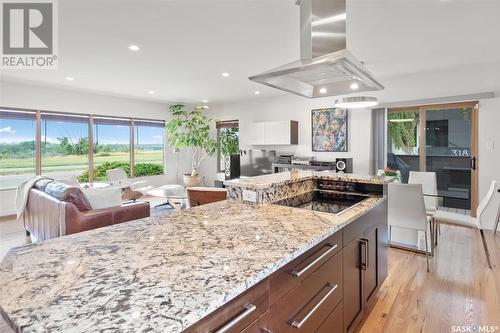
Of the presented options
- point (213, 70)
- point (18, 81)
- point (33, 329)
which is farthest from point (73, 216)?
point (18, 81)

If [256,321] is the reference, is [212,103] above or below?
above

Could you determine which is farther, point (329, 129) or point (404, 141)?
point (329, 129)

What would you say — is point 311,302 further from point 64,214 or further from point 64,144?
point 64,144

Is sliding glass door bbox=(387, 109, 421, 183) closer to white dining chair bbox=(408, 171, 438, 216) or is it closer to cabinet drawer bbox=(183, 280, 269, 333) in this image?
white dining chair bbox=(408, 171, 438, 216)

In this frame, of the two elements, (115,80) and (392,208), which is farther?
(115,80)

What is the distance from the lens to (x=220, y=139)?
810cm

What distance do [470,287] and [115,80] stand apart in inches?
235

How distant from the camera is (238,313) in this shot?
84 cm

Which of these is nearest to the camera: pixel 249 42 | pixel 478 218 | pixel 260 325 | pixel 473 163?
pixel 260 325

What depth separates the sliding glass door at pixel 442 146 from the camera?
14.9 ft

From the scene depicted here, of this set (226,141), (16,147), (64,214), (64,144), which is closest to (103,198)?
(64,214)

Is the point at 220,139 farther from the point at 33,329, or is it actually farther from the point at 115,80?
the point at 33,329

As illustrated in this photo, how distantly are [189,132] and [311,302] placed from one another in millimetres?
6666

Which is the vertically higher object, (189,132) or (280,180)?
(189,132)
